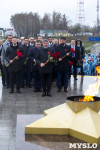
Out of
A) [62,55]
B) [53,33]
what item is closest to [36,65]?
[62,55]

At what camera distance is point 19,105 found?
8125 mm

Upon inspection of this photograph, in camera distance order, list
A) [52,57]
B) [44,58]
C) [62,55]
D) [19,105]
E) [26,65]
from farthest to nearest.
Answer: [26,65]
[62,55]
[44,58]
[52,57]
[19,105]

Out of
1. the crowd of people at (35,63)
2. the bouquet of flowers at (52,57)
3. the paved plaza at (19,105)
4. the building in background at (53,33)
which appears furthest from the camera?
the building in background at (53,33)

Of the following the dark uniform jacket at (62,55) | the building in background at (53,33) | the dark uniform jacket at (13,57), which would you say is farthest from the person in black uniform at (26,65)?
the building in background at (53,33)

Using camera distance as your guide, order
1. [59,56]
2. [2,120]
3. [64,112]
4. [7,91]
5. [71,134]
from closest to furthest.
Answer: [71,134], [64,112], [2,120], [59,56], [7,91]

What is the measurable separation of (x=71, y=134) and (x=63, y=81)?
5272 mm

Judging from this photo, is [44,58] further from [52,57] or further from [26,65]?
[26,65]

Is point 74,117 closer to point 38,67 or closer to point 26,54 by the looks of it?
point 38,67

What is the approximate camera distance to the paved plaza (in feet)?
18.3

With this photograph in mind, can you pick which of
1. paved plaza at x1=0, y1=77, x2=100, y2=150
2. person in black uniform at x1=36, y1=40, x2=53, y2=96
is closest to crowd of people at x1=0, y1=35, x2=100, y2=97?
person in black uniform at x1=36, y1=40, x2=53, y2=96

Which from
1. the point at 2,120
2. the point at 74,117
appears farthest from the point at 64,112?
the point at 2,120

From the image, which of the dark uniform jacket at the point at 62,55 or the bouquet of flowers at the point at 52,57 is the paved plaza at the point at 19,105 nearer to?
the dark uniform jacket at the point at 62,55

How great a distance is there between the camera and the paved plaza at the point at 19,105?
5579 millimetres

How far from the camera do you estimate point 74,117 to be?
5.34 m
